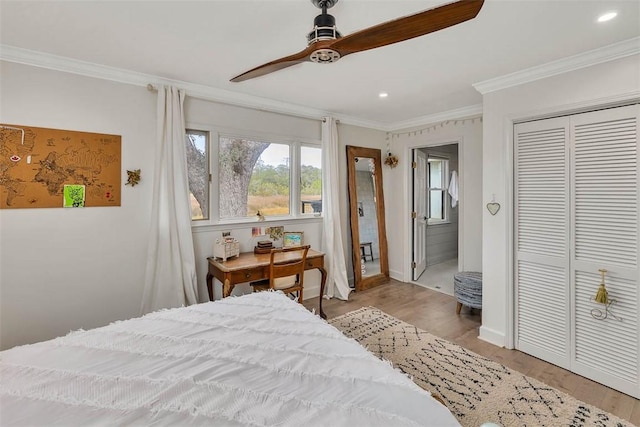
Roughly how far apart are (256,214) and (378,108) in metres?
2.10

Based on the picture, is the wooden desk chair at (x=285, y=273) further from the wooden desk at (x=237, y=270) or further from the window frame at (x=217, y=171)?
the window frame at (x=217, y=171)

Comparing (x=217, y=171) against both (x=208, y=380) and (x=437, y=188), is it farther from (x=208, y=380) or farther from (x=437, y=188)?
(x=437, y=188)

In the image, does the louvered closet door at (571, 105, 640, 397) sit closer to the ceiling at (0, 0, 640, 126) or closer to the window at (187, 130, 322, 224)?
the ceiling at (0, 0, 640, 126)

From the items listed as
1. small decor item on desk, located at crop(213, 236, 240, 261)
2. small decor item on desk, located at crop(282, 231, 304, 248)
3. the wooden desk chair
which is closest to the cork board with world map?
small decor item on desk, located at crop(213, 236, 240, 261)

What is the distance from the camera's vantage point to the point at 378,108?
366cm

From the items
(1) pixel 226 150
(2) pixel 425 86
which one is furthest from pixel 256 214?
(2) pixel 425 86

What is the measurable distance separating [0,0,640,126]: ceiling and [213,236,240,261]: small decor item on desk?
1.60 m

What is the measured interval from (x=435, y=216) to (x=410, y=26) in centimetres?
460

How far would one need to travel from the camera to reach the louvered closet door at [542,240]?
2318 mm

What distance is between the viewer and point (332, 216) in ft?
12.4

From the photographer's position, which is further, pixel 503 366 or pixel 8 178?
pixel 503 366

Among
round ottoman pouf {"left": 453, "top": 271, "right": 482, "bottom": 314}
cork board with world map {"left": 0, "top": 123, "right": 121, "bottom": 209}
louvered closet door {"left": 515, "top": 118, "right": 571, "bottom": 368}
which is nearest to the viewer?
cork board with world map {"left": 0, "top": 123, "right": 121, "bottom": 209}

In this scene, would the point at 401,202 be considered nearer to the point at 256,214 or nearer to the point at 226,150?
the point at 256,214

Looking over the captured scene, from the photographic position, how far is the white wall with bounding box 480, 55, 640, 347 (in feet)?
7.22
